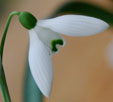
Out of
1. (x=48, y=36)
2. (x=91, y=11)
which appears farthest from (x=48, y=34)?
(x=91, y=11)

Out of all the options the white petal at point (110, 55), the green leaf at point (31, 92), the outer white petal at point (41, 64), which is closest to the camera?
the outer white petal at point (41, 64)

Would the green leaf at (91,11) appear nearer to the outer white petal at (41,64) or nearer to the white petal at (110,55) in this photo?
the outer white petal at (41,64)

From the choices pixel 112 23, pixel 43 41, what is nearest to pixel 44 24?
pixel 43 41

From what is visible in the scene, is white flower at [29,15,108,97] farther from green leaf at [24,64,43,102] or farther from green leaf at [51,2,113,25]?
green leaf at [51,2,113,25]

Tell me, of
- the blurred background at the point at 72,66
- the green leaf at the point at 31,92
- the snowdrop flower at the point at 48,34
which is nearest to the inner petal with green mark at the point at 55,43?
the snowdrop flower at the point at 48,34

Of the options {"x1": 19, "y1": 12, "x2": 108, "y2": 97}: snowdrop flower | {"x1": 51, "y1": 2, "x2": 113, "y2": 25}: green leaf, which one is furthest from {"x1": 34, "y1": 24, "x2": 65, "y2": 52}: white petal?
{"x1": 51, "y1": 2, "x2": 113, "y2": 25}: green leaf

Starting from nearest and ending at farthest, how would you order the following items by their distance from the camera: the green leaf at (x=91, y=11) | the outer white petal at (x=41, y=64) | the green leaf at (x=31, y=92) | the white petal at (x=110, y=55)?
the outer white petal at (x=41, y=64) → the green leaf at (x=31, y=92) → the green leaf at (x=91, y=11) → the white petal at (x=110, y=55)

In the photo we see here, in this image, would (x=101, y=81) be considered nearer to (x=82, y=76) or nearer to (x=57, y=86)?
(x=82, y=76)
